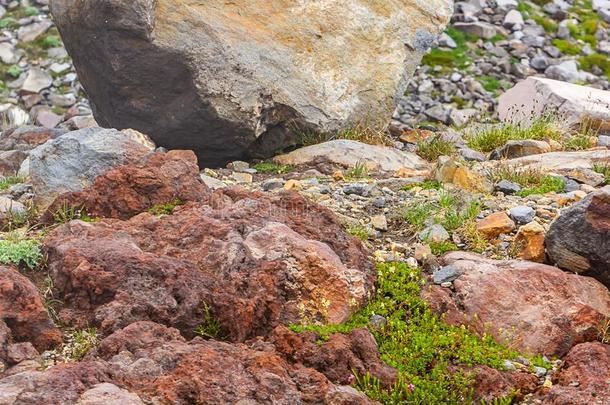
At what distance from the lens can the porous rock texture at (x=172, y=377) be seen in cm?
515

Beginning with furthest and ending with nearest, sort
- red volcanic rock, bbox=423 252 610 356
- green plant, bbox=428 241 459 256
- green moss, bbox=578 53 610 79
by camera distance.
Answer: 1. green moss, bbox=578 53 610 79
2. green plant, bbox=428 241 459 256
3. red volcanic rock, bbox=423 252 610 356

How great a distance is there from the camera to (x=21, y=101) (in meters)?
22.9

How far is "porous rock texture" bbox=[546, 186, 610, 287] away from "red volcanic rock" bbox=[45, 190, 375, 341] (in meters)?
1.67

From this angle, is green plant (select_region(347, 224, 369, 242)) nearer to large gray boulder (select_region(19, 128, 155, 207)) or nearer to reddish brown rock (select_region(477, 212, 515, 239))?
reddish brown rock (select_region(477, 212, 515, 239))

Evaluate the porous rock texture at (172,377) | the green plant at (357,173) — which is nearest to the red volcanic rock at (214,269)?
the porous rock texture at (172,377)

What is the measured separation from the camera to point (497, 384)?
6434 millimetres

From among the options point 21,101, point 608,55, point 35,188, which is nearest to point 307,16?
point 35,188

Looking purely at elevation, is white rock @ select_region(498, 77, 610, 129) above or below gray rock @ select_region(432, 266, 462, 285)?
below

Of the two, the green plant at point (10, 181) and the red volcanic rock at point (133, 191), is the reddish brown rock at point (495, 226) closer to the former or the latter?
the red volcanic rock at point (133, 191)

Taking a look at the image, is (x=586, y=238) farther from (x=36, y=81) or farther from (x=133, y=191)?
(x=36, y=81)

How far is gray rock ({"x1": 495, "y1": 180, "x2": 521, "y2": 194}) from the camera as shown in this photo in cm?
1026

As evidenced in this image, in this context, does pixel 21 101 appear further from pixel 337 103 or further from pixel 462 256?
pixel 462 256

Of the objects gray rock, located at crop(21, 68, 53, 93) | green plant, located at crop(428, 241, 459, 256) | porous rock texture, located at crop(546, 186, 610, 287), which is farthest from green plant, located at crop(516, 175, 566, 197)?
gray rock, located at crop(21, 68, 53, 93)

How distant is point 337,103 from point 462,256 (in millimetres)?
5522
